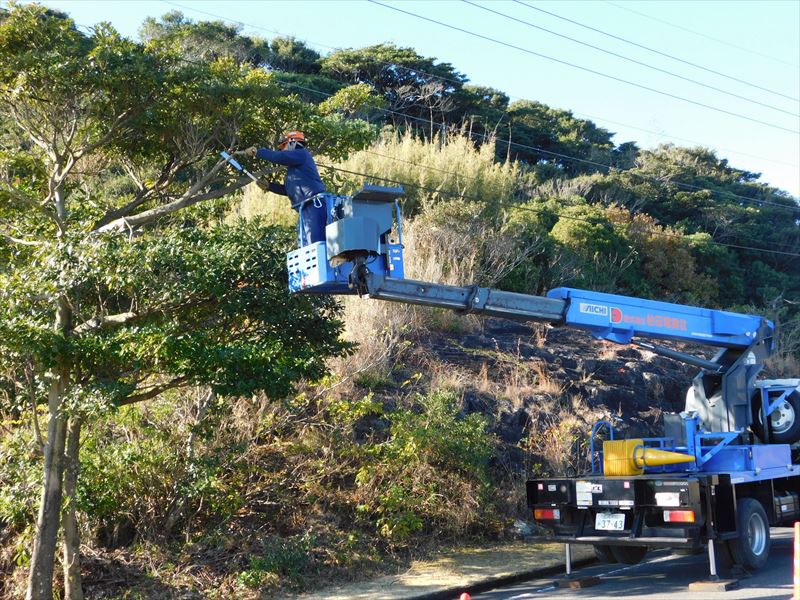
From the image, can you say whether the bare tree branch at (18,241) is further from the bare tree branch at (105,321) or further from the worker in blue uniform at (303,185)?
the worker in blue uniform at (303,185)

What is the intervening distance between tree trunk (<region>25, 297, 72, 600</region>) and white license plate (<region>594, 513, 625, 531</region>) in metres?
6.15

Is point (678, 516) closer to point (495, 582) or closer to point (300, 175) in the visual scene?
point (495, 582)

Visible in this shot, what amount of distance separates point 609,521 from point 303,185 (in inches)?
211

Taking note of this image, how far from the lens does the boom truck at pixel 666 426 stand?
9.20m

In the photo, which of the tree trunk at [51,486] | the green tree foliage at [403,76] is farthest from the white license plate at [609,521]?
the green tree foliage at [403,76]

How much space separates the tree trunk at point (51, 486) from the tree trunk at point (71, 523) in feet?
0.73

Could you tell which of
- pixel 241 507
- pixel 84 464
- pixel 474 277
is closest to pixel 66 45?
pixel 84 464

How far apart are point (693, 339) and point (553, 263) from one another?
1173cm

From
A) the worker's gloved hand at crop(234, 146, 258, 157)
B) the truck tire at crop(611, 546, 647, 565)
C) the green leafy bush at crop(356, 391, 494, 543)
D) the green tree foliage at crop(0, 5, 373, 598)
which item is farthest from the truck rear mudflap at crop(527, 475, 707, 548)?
the worker's gloved hand at crop(234, 146, 258, 157)

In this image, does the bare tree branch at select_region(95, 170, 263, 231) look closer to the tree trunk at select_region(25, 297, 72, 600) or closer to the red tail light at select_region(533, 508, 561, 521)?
the tree trunk at select_region(25, 297, 72, 600)

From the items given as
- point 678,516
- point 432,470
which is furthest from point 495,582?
point 678,516

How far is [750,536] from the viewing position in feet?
36.9

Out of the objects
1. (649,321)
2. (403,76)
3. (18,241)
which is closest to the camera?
(18,241)

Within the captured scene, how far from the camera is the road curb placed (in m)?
10.8
